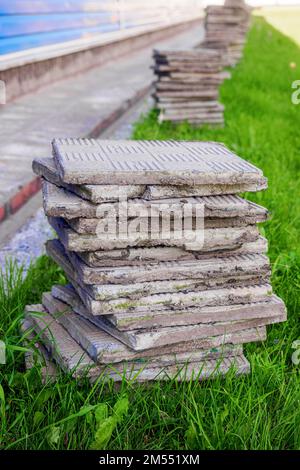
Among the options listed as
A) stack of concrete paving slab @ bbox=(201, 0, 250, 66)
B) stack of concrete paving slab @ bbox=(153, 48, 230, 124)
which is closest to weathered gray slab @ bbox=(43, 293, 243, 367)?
stack of concrete paving slab @ bbox=(153, 48, 230, 124)

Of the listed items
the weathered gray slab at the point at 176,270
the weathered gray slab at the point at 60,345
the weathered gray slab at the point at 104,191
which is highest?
the weathered gray slab at the point at 104,191

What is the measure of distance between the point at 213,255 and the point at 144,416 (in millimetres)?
745

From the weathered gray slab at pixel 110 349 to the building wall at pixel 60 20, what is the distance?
6015 mm

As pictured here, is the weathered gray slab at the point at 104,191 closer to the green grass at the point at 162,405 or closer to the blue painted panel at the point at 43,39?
the green grass at the point at 162,405

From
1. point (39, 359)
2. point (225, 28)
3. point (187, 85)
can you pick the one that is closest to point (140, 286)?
point (39, 359)

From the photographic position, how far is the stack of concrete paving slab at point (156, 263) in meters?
2.43

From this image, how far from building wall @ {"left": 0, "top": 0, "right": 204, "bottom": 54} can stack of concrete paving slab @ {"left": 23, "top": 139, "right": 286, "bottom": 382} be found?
609cm

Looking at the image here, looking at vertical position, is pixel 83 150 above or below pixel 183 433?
above

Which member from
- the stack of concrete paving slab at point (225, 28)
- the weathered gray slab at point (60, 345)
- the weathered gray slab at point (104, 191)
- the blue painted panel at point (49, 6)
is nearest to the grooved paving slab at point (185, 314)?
the weathered gray slab at point (60, 345)

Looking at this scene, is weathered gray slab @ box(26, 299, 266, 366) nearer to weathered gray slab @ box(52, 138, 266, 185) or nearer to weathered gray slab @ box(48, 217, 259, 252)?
weathered gray slab @ box(48, 217, 259, 252)

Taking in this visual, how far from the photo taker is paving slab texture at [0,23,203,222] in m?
5.14

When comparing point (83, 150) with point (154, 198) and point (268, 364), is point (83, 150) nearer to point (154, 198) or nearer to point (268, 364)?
point (154, 198)

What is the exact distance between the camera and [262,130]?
25.4 feet

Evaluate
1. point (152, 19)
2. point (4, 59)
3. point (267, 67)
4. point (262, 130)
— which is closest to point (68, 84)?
point (4, 59)
